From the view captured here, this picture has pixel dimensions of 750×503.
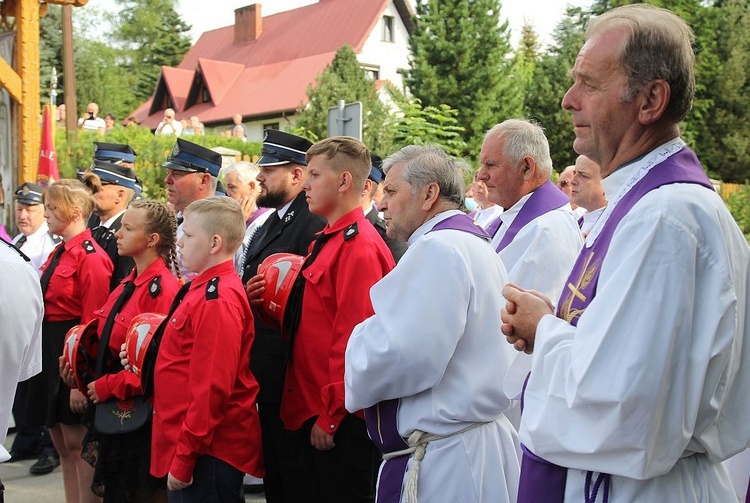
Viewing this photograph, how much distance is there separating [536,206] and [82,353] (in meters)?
2.53

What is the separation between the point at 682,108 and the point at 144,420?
119 inches

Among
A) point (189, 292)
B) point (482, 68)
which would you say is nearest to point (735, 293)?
point (189, 292)

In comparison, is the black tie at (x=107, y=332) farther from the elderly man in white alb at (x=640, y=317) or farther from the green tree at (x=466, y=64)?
the green tree at (x=466, y=64)

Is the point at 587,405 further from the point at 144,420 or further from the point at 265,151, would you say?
the point at 265,151

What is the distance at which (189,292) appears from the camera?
3900 millimetres

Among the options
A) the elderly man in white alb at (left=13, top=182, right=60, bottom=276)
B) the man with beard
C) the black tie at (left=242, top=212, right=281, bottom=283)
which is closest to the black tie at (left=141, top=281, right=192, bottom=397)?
the man with beard

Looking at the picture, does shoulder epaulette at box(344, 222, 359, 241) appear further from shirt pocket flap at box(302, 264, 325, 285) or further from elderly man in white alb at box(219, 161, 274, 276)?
elderly man in white alb at box(219, 161, 274, 276)

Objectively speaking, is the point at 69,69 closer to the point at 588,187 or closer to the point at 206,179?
the point at 206,179

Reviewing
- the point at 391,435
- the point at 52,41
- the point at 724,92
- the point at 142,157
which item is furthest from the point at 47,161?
the point at 724,92

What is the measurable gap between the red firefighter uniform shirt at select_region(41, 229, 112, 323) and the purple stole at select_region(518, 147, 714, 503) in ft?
12.8

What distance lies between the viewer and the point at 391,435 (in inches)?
114

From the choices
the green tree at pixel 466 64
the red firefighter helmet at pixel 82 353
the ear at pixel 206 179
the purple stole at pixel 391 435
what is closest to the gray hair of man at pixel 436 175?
the purple stole at pixel 391 435

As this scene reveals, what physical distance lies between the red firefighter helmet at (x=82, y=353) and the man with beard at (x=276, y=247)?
87cm

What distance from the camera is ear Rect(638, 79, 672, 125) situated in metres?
1.94
